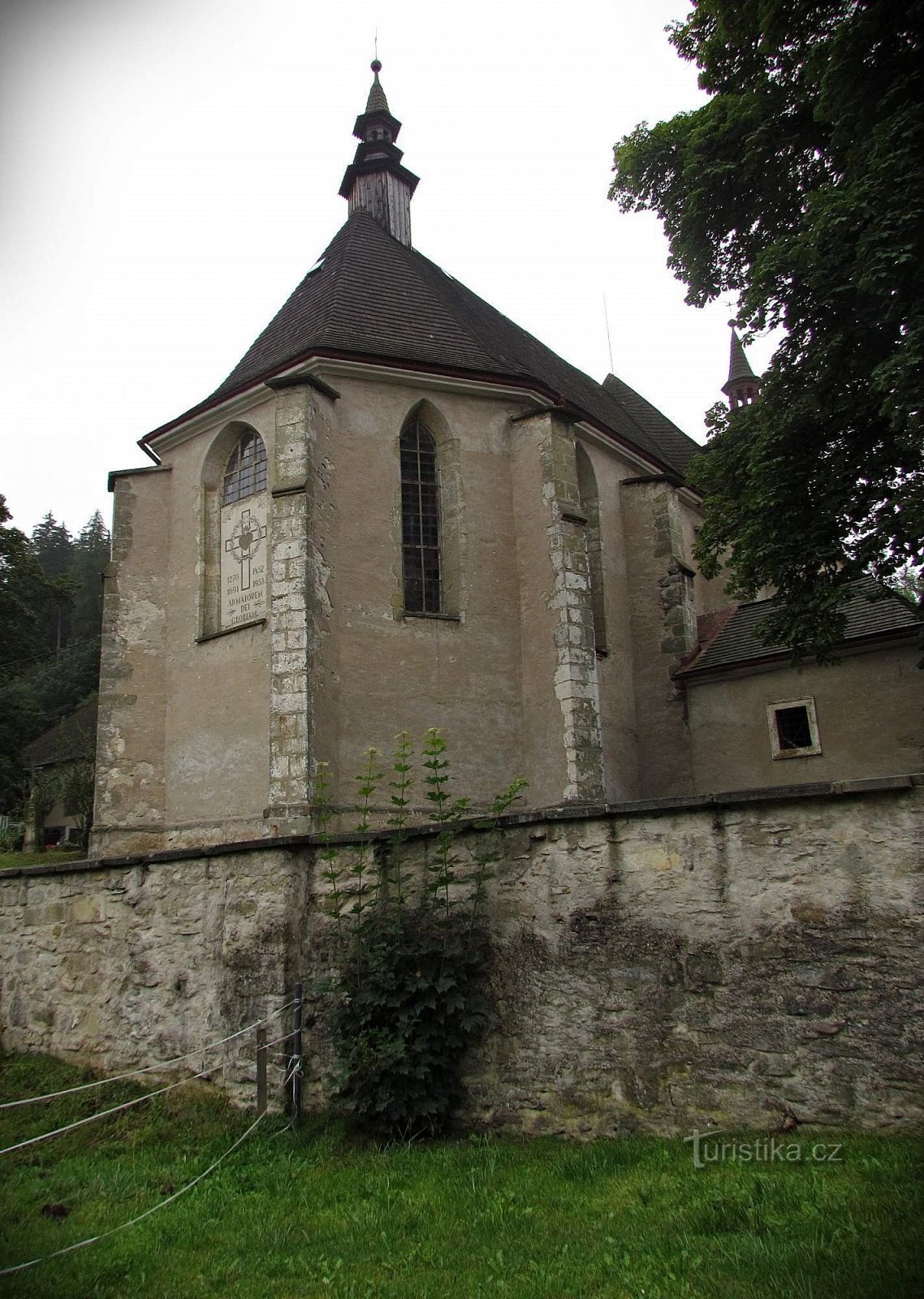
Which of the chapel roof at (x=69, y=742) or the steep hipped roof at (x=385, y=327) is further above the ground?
the steep hipped roof at (x=385, y=327)

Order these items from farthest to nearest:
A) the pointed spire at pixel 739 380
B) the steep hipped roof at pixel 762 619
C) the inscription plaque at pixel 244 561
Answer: the pointed spire at pixel 739 380, the inscription plaque at pixel 244 561, the steep hipped roof at pixel 762 619

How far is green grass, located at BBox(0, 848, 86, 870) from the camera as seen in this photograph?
2353 cm

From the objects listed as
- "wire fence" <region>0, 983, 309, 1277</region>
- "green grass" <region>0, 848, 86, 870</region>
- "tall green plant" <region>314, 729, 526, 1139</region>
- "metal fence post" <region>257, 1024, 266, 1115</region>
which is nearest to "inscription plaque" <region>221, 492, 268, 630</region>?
"tall green plant" <region>314, 729, 526, 1139</region>

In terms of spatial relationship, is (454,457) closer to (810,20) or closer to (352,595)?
(352,595)

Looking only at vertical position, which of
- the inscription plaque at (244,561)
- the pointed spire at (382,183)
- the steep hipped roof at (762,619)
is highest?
the pointed spire at (382,183)

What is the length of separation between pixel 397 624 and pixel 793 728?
21.2ft

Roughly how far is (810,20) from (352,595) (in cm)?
846

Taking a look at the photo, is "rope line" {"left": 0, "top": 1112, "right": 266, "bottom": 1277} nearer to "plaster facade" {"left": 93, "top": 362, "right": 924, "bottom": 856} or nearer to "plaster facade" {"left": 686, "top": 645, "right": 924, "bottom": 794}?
"plaster facade" {"left": 93, "top": 362, "right": 924, "bottom": 856}

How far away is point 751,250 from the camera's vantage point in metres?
13.2

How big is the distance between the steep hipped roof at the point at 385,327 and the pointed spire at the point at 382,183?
90.3 inches

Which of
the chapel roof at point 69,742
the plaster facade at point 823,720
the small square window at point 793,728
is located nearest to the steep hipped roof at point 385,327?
the plaster facade at point 823,720

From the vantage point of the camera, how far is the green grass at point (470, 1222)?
384cm

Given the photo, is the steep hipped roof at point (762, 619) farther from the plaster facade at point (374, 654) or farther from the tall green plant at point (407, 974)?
the tall green plant at point (407, 974)

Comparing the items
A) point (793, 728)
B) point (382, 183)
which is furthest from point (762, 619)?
point (382, 183)
